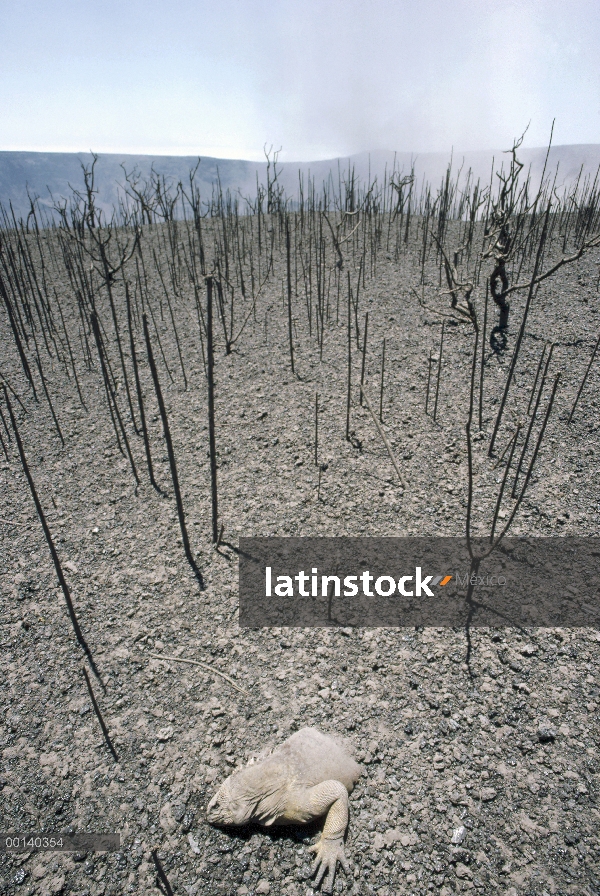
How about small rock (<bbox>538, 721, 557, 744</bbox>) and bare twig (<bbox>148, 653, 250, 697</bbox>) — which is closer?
small rock (<bbox>538, 721, 557, 744</bbox>)

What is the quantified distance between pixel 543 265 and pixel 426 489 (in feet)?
17.2

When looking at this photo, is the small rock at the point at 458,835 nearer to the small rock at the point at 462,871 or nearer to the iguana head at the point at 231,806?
the small rock at the point at 462,871

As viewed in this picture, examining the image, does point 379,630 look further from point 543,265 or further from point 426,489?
point 543,265

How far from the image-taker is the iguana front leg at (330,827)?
1460mm

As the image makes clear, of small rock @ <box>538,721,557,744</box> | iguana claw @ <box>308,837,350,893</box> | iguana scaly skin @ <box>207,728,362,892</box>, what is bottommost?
iguana claw @ <box>308,837,350,893</box>

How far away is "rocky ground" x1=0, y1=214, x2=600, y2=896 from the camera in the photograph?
1.52 metres

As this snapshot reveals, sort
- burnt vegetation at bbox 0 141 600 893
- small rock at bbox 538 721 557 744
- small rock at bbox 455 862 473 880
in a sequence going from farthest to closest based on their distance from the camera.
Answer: burnt vegetation at bbox 0 141 600 893
small rock at bbox 538 721 557 744
small rock at bbox 455 862 473 880
